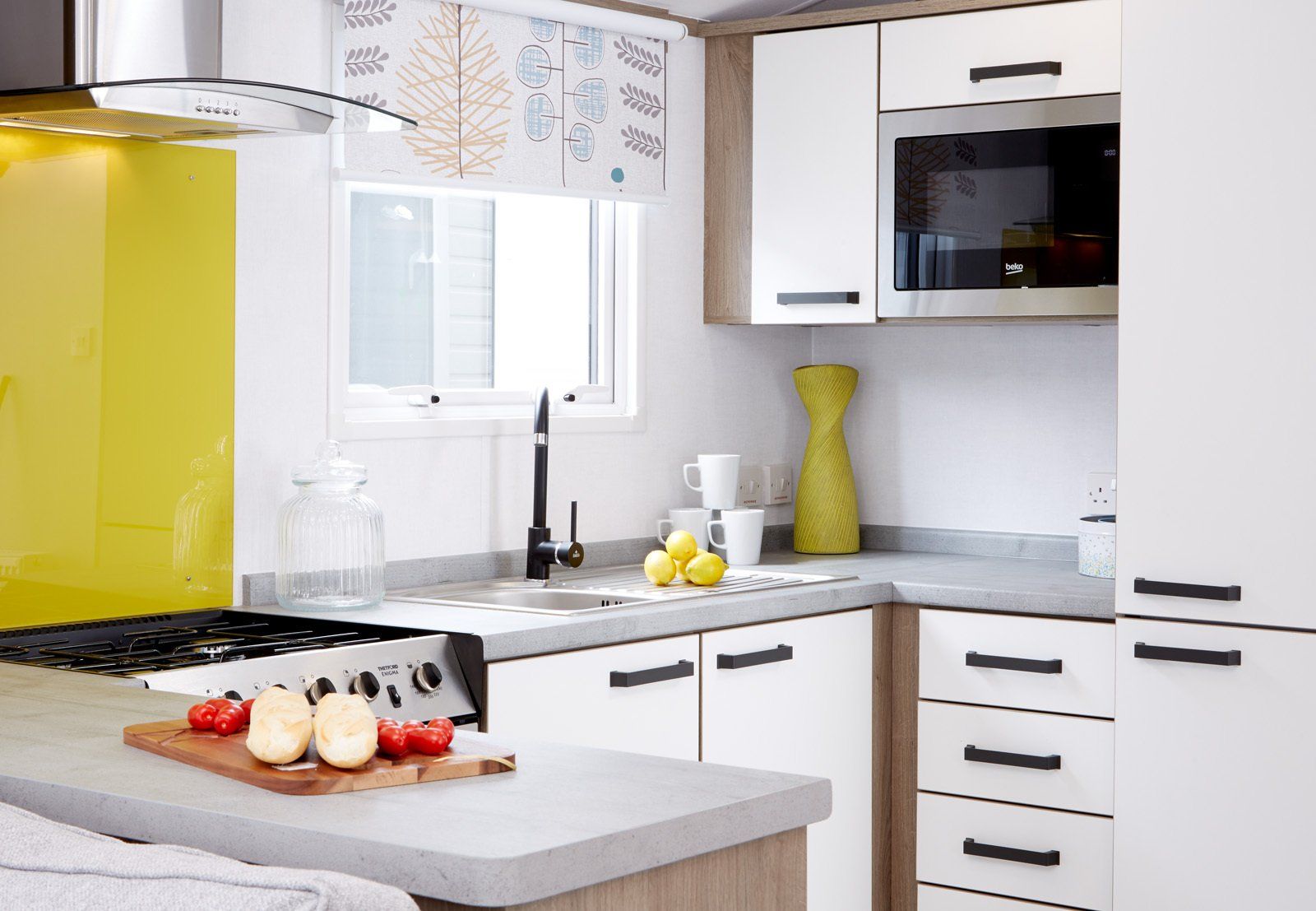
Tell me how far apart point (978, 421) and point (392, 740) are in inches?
106

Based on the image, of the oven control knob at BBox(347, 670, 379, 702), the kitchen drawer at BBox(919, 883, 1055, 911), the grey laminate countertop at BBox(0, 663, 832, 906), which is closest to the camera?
the grey laminate countertop at BBox(0, 663, 832, 906)

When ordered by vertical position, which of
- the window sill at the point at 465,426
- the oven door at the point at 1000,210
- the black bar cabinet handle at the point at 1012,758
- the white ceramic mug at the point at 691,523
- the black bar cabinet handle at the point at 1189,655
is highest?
the oven door at the point at 1000,210

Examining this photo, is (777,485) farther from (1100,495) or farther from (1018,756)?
(1018,756)

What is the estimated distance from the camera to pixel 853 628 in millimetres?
3271

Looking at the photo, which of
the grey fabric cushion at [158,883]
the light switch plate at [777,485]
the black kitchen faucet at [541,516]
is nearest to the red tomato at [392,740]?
the grey fabric cushion at [158,883]

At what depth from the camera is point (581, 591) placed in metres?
3.18

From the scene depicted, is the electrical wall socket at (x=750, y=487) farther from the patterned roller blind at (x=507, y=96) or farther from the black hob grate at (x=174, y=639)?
the black hob grate at (x=174, y=639)

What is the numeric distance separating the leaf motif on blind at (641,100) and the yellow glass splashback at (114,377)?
1079 millimetres

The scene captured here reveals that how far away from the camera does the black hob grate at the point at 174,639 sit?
2.31 metres

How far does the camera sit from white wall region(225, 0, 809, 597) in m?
2.90

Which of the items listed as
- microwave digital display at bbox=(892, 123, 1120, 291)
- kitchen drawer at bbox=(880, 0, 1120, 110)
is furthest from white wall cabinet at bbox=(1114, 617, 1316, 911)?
kitchen drawer at bbox=(880, 0, 1120, 110)

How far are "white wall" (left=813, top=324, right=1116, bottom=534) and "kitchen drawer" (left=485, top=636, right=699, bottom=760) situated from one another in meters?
1.26

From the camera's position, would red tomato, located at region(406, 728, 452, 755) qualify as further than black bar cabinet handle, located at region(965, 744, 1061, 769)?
No

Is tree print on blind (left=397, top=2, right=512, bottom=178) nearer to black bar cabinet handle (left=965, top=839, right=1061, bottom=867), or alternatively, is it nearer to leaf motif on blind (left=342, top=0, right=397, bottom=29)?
leaf motif on blind (left=342, top=0, right=397, bottom=29)
